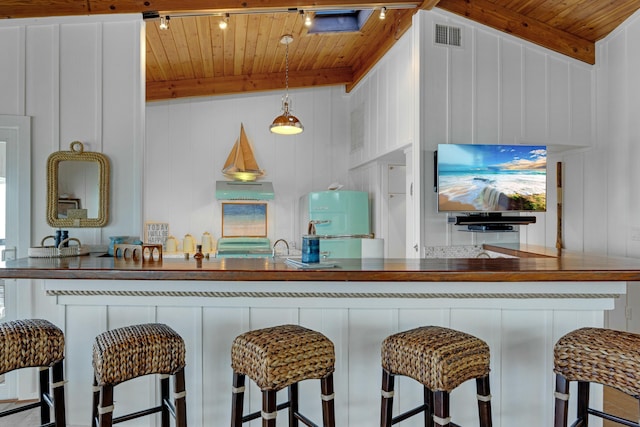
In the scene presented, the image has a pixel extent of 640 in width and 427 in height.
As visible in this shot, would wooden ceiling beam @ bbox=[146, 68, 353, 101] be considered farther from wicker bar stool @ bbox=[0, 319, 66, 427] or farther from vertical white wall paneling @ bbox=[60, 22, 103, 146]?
wicker bar stool @ bbox=[0, 319, 66, 427]

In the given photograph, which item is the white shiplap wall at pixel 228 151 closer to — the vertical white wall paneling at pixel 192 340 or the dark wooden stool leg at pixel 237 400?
the vertical white wall paneling at pixel 192 340

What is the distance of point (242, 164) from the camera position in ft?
17.7

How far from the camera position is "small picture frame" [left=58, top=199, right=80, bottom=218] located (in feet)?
9.59

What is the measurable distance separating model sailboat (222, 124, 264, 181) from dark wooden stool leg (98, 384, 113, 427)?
12.8 feet

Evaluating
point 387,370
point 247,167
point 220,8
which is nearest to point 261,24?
point 220,8

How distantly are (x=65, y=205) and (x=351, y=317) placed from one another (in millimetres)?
2188

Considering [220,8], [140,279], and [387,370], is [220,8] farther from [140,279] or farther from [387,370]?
[387,370]

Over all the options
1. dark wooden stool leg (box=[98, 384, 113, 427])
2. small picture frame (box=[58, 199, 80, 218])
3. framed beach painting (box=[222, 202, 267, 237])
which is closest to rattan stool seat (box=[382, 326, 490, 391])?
dark wooden stool leg (box=[98, 384, 113, 427])

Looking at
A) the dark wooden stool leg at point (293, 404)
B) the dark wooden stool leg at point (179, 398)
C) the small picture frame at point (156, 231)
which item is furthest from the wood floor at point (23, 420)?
the small picture frame at point (156, 231)

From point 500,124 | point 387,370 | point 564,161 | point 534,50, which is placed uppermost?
point 534,50

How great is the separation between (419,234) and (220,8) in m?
2.50

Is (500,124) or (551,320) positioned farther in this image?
(500,124)

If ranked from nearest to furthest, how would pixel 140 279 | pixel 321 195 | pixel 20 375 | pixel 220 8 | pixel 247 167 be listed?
1. pixel 140 279
2. pixel 20 375
3. pixel 220 8
4. pixel 321 195
5. pixel 247 167

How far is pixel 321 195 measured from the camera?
16.7 feet
